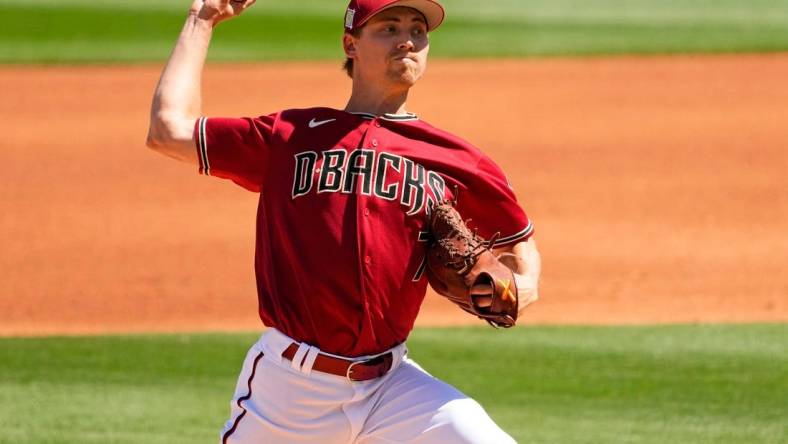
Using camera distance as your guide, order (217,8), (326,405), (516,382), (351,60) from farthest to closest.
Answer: (516,382) < (351,60) < (217,8) < (326,405)

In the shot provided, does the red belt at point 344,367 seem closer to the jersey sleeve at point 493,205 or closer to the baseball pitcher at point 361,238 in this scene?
the baseball pitcher at point 361,238

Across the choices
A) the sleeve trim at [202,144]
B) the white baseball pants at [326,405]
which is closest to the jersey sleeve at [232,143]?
the sleeve trim at [202,144]

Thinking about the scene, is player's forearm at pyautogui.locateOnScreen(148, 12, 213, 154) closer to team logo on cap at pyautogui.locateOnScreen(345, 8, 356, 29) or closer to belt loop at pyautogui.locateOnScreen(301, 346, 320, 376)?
team logo on cap at pyautogui.locateOnScreen(345, 8, 356, 29)

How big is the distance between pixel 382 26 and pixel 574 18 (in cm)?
1760

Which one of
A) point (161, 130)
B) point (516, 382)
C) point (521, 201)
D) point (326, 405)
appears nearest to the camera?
point (326, 405)

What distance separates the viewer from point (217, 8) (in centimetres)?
461

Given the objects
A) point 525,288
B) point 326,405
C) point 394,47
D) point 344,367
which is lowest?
point 326,405

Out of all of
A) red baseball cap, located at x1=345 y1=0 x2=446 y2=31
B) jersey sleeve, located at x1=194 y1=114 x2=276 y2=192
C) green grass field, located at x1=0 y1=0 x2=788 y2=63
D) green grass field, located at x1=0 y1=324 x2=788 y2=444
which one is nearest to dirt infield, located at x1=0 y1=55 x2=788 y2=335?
green grass field, located at x1=0 y1=324 x2=788 y2=444

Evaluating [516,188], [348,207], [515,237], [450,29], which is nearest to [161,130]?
[348,207]

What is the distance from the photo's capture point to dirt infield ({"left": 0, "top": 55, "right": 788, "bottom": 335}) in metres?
10.3

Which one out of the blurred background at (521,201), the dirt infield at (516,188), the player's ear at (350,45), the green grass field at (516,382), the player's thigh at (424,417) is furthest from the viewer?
the dirt infield at (516,188)

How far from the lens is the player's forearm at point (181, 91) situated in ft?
14.8

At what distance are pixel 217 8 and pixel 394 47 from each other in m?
0.60

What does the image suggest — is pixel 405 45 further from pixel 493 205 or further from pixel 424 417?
pixel 424 417
